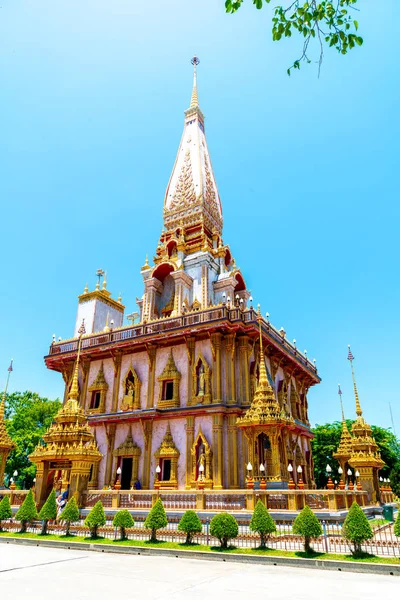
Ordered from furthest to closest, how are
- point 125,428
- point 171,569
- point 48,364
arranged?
point 48,364
point 125,428
point 171,569

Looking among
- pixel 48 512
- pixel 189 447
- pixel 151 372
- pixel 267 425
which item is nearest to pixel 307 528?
pixel 267 425

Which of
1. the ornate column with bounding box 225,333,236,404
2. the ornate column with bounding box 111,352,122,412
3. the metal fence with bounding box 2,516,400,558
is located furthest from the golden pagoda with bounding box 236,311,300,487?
the ornate column with bounding box 111,352,122,412

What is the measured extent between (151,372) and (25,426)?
1912 cm

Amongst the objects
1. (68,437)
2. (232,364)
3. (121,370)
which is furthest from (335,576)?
(121,370)

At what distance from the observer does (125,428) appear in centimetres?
2647

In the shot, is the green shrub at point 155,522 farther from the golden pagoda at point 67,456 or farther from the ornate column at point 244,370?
the ornate column at point 244,370

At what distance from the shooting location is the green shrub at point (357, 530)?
11.0m

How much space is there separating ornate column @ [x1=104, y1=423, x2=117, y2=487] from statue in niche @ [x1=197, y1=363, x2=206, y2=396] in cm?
615

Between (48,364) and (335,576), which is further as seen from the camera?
(48,364)

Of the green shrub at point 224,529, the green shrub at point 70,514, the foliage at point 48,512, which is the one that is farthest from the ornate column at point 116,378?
the green shrub at point 224,529

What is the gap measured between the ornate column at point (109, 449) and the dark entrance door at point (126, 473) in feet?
2.48

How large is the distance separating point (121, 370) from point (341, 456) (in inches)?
591

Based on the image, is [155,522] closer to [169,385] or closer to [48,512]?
[48,512]

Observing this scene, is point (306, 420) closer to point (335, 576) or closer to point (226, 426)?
point (226, 426)
